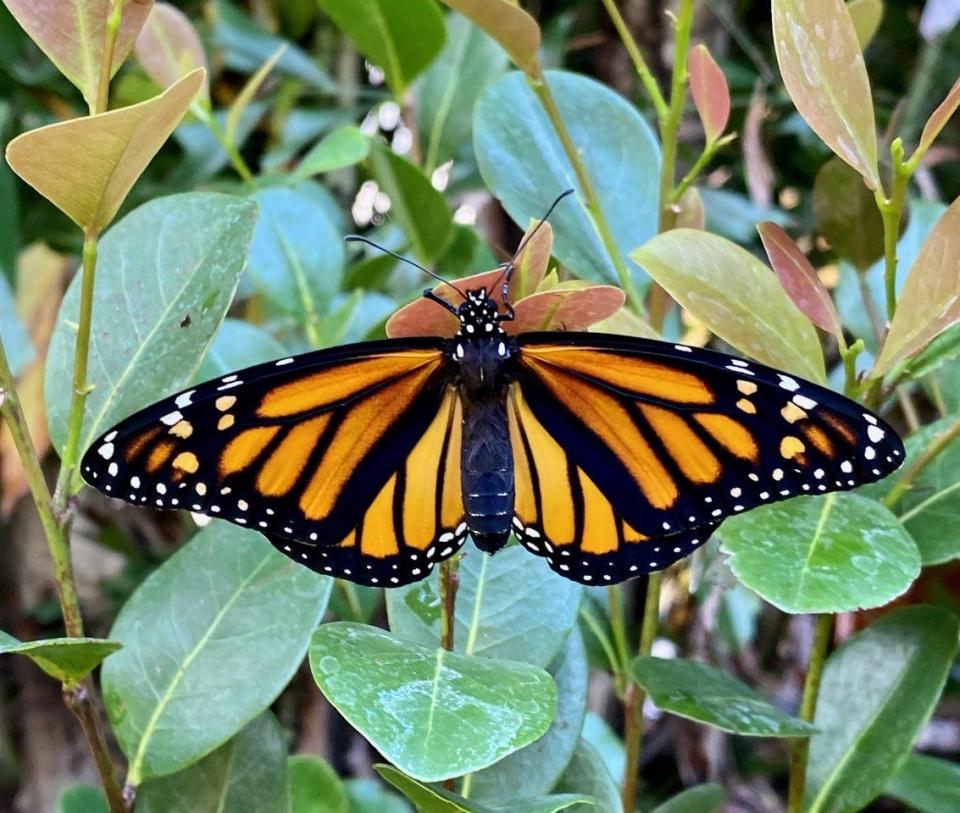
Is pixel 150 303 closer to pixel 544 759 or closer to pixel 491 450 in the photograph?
pixel 491 450

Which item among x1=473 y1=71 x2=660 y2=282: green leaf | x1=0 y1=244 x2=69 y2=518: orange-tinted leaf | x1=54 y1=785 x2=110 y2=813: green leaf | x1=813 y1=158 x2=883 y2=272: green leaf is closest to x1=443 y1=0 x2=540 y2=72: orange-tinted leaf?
x1=473 y1=71 x2=660 y2=282: green leaf

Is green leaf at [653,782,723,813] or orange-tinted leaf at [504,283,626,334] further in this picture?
green leaf at [653,782,723,813]

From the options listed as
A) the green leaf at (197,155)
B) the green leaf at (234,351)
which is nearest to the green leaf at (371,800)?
the green leaf at (234,351)

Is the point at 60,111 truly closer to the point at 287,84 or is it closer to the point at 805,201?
the point at 287,84

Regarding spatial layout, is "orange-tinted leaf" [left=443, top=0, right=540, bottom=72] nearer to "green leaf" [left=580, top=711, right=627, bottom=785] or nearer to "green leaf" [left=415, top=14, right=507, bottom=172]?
"green leaf" [left=415, top=14, right=507, bottom=172]

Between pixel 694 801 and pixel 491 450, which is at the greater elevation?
pixel 491 450

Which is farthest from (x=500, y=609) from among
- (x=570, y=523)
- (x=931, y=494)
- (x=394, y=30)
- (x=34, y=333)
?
A: (x=34, y=333)

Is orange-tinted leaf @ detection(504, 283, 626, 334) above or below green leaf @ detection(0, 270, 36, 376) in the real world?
above
